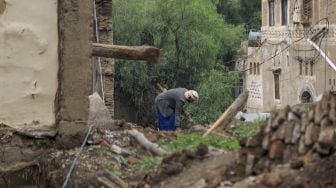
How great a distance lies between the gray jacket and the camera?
1113cm

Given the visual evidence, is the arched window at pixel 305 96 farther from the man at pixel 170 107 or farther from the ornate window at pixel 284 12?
the man at pixel 170 107

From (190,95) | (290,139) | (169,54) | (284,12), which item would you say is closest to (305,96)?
(284,12)

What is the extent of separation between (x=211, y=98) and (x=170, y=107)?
11353 mm

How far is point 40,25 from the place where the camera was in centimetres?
723

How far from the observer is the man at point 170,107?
11141mm

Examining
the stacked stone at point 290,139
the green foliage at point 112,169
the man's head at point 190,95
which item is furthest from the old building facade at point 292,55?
the stacked stone at point 290,139

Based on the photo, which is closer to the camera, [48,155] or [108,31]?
[48,155]

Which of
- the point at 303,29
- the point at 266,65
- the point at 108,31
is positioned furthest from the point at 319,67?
the point at 108,31

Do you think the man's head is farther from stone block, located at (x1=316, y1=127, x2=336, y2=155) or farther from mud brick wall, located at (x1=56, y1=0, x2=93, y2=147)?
stone block, located at (x1=316, y1=127, x2=336, y2=155)

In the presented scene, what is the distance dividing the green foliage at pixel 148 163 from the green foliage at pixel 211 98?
1514 centimetres

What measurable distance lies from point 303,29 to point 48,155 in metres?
17.8

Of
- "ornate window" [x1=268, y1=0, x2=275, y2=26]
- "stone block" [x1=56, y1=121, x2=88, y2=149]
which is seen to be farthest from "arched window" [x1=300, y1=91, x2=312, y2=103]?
"stone block" [x1=56, y1=121, x2=88, y2=149]

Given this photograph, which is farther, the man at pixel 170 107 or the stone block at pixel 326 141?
the man at pixel 170 107

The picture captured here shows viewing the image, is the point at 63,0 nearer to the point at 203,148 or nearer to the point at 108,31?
the point at 203,148
